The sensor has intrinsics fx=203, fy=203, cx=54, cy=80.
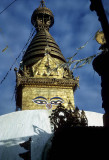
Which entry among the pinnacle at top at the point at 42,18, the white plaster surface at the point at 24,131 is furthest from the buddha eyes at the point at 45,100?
the pinnacle at top at the point at 42,18

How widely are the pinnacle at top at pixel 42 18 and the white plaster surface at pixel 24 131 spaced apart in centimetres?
1434

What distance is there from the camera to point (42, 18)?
21.6 meters

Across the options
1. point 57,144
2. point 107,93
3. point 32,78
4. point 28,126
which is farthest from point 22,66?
point 107,93

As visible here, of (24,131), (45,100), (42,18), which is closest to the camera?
(24,131)

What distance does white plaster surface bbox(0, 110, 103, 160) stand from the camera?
6.38 meters

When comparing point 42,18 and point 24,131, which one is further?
point 42,18

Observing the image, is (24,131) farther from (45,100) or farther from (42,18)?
(42,18)

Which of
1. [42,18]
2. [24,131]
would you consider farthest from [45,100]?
[42,18]

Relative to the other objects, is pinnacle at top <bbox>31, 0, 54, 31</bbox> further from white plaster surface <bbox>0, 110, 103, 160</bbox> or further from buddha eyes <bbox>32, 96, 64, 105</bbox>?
white plaster surface <bbox>0, 110, 103, 160</bbox>

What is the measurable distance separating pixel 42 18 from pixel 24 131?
16.5 m

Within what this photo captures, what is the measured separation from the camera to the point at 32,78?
13914mm

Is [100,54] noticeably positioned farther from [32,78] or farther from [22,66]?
[22,66]

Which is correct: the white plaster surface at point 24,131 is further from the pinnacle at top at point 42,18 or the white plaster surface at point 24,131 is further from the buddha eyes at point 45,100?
the pinnacle at top at point 42,18

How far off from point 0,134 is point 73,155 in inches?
165
